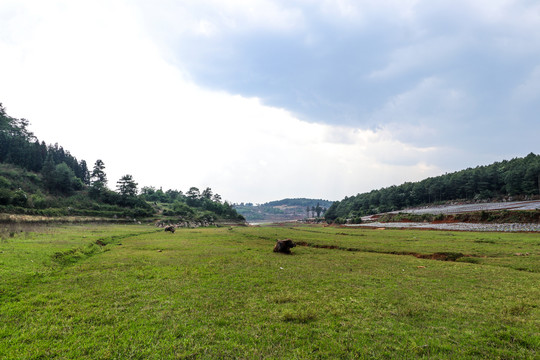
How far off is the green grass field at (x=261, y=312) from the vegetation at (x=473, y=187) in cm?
10209

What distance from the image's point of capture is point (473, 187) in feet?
350

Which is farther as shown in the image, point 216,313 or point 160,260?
point 160,260

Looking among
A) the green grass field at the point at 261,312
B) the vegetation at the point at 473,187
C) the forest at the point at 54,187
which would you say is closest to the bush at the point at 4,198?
the forest at the point at 54,187

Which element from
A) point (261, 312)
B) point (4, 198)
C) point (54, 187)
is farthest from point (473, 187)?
point (54, 187)

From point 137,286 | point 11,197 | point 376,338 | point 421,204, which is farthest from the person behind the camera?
point 421,204

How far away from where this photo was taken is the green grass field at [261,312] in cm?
683

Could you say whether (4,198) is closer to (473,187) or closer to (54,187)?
(54,187)

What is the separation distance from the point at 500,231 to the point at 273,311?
166 ft

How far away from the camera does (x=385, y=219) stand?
3524 inches

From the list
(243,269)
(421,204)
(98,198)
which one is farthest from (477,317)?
(421,204)

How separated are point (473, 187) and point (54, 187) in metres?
175

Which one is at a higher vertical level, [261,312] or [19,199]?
[19,199]

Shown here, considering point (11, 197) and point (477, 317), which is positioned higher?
point (11, 197)

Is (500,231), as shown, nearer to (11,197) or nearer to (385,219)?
(385,219)
